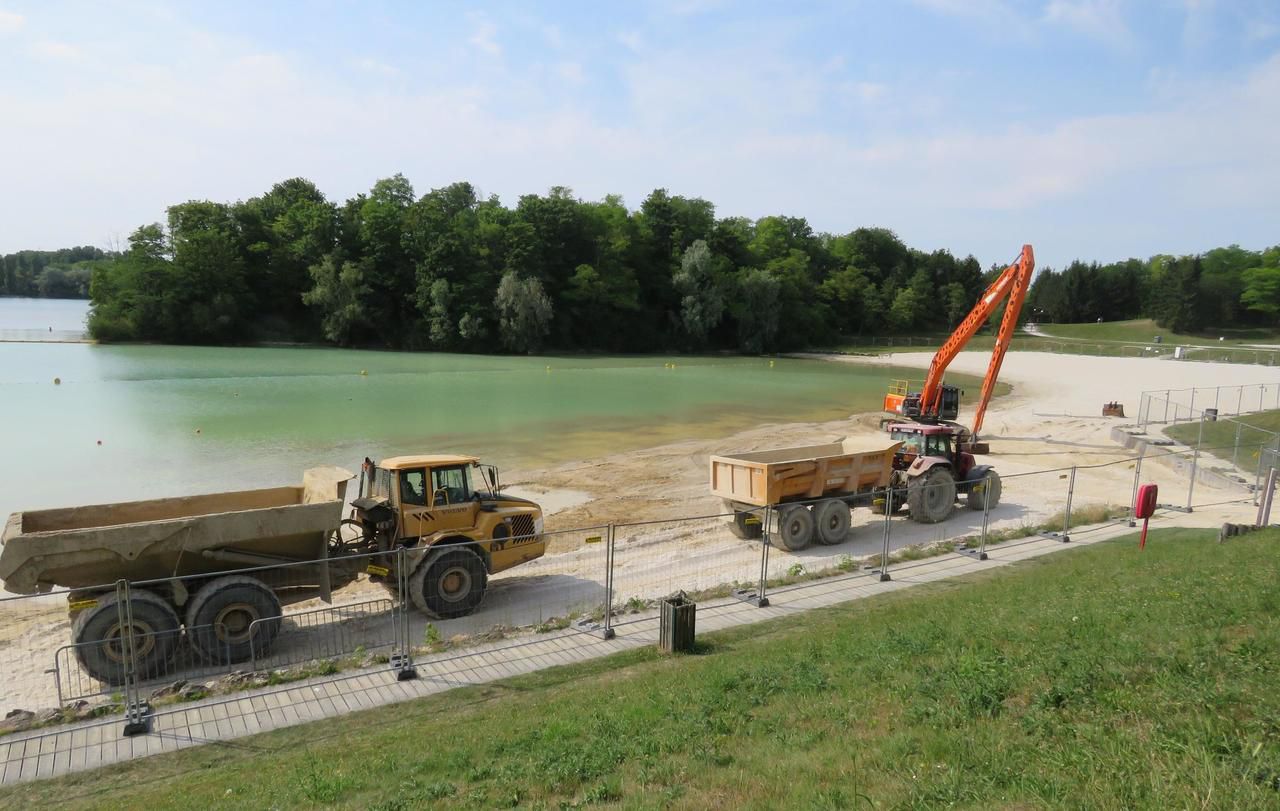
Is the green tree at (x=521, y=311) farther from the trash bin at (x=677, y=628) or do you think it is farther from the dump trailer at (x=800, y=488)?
the trash bin at (x=677, y=628)

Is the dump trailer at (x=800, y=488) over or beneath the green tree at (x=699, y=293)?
beneath

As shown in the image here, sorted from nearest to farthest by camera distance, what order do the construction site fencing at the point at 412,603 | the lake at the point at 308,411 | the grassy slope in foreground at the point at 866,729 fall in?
the grassy slope in foreground at the point at 866,729, the construction site fencing at the point at 412,603, the lake at the point at 308,411

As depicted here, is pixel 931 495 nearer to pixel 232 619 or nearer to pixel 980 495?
pixel 980 495

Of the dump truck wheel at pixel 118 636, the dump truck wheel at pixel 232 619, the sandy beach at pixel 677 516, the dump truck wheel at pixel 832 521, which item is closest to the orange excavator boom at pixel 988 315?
the sandy beach at pixel 677 516

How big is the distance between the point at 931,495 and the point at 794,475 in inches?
173

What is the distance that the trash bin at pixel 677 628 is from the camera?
10.1m

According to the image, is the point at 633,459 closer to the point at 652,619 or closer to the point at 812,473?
the point at 812,473

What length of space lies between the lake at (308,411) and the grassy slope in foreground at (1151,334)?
173ft

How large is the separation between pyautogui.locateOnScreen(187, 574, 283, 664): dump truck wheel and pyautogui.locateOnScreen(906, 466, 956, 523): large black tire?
13.8 metres

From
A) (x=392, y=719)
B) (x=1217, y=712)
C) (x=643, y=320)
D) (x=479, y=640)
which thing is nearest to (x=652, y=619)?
(x=479, y=640)

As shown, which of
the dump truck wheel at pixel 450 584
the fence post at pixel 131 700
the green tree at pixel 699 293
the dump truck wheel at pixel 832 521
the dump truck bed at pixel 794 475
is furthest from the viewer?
the green tree at pixel 699 293

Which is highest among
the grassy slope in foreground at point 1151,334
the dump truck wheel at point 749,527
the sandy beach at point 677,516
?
the grassy slope in foreground at point 1151,334

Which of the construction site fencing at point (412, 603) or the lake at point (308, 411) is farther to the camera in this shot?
the lake at point (308, 411)

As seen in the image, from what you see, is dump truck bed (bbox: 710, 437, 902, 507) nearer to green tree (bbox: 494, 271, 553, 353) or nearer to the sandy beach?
the sandy beach
